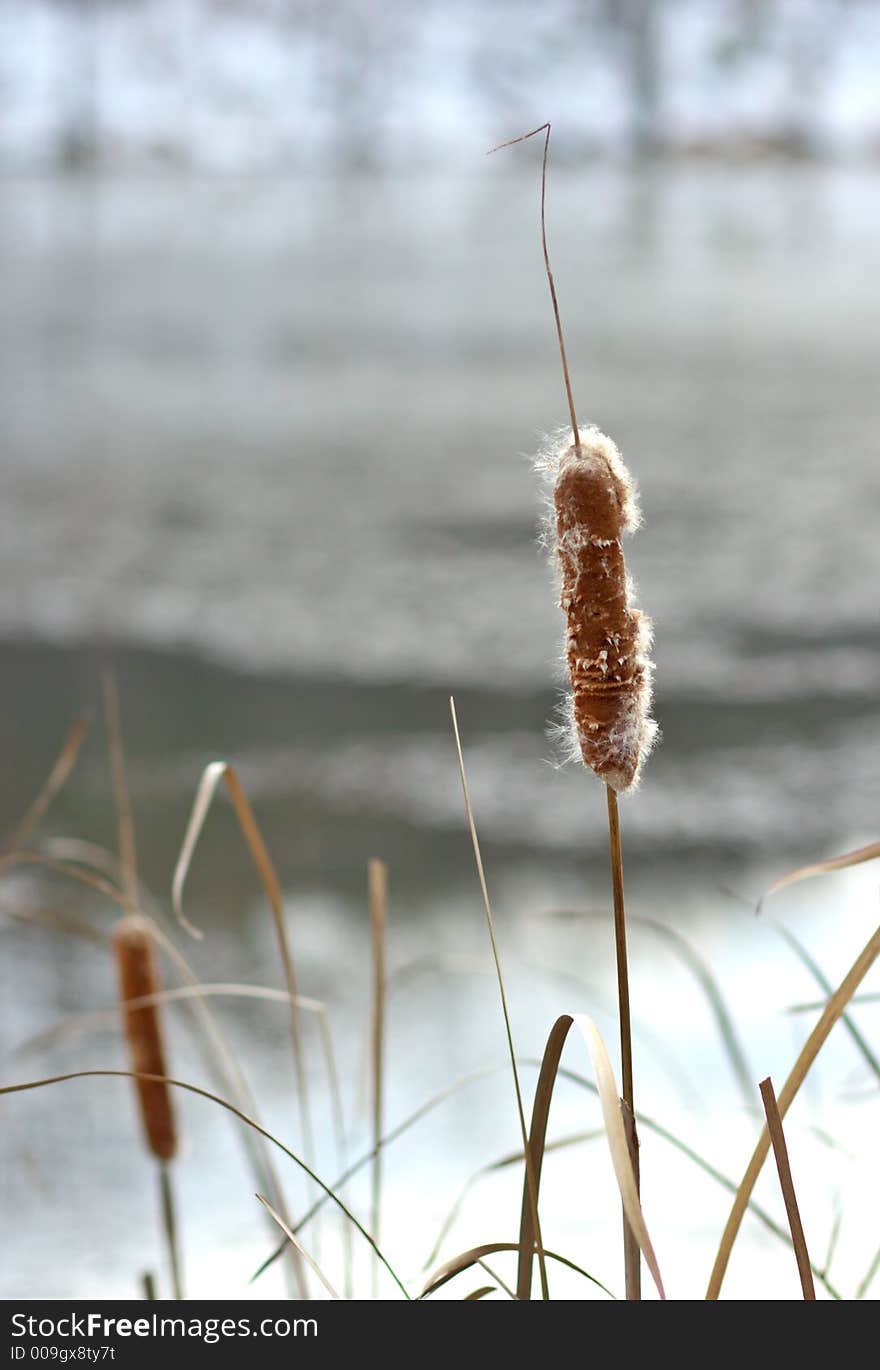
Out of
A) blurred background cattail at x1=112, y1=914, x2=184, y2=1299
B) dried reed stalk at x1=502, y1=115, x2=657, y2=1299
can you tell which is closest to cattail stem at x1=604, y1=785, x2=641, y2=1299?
dried reed stalk at x1=502, y1=115, x2=657, y2=1299

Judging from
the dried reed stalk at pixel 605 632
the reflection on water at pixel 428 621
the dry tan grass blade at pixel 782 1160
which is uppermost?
the reflection on water at pixel 428 621

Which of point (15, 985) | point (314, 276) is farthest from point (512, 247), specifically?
point (15, 985)

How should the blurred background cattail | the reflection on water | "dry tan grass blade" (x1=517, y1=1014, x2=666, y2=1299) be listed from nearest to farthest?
"dry tan grass blade" (x1=517, y1=1014, x2=666, y2=1299), the blurred background cattail, the reflection on water

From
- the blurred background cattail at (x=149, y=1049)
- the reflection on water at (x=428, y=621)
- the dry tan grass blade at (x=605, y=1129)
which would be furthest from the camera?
the reflection on water at (x=428, y=621)

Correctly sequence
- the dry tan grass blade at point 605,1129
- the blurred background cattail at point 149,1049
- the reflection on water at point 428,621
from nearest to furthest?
the dry tan grass blade at point 605,1129 → the blurred background cattail at point 149,1049 → the reflection on water at point 428,621

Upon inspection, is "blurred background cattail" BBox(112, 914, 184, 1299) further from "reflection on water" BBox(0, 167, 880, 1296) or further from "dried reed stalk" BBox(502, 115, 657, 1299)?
"dried reed stalk" BBox(502, 115, 657, 1299)

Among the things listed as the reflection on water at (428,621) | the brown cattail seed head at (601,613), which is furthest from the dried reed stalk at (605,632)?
the reflection on water at (428,621)

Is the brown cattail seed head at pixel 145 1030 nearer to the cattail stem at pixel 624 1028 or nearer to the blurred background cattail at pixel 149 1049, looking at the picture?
the blurred background cattail at pixel 149 1049
